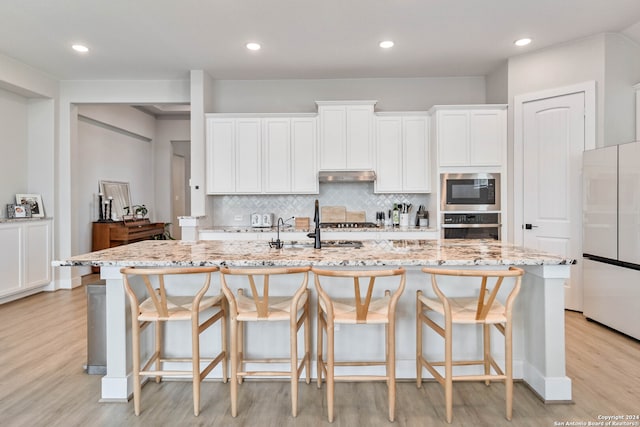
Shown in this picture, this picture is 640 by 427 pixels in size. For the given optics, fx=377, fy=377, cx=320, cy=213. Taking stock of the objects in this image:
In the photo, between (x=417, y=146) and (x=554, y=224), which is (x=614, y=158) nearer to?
(x=554, y=224)

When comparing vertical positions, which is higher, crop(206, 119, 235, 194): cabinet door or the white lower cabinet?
crop(206, 119, 235, 194): cabinet door

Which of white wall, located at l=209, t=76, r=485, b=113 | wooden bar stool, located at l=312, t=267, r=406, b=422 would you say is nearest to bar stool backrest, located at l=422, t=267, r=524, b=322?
wooden bar stool, located at l=312, t=267, r=406, b=422

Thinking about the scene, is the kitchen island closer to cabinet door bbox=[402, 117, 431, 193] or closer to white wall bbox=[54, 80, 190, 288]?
cabinet door bbox=[402, 117, 431, 193]

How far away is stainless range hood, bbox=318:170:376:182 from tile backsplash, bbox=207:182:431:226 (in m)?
0.40

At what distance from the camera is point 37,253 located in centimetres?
493

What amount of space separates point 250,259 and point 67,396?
1.52m

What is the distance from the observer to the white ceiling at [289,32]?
335 cm

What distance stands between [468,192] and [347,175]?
1522mm

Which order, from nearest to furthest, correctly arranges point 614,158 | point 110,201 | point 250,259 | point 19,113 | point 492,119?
point 250,259 < point 614,158 < point 492,119 < point 19,113 < point 110,201

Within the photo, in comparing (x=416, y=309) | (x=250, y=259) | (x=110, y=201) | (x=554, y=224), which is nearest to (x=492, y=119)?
(x=554, y=224)

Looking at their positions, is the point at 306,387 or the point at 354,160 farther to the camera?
the point at 354,160

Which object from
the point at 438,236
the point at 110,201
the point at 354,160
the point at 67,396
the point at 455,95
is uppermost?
the point at 455,95

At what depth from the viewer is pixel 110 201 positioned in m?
6.48

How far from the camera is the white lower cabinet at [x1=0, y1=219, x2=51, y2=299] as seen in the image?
4488 mm
